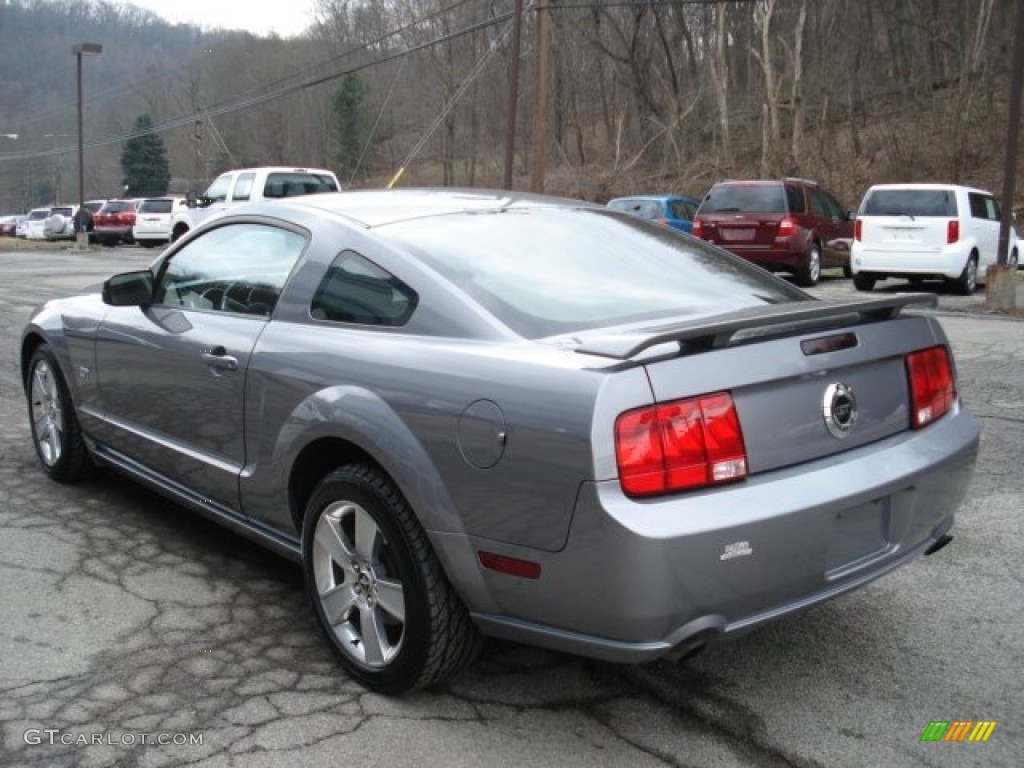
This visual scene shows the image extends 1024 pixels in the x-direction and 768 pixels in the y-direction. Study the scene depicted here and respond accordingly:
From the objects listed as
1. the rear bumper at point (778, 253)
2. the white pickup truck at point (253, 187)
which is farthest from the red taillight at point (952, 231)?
the white pickup truck at point (253, 187)

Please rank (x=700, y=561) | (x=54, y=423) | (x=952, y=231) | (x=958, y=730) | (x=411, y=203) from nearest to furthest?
(x=700, y=561) → (x=958, y=730) → (x=411, y=203) → (x=54, y=423) → (x=952, y=231)

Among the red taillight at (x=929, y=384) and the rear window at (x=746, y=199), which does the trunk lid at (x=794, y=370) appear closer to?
the red taillight at (x=929, y=384)

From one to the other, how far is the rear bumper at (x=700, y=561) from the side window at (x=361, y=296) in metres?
0.85

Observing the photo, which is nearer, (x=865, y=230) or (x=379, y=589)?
(x=379, y=589)

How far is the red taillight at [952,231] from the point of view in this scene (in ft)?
47.6

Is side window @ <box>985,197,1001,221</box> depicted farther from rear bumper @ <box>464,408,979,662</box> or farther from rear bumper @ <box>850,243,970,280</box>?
rear bumper @ <box>464,408,979,662</box>

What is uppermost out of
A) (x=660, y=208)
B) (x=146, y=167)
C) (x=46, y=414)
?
(x=146, y=167)

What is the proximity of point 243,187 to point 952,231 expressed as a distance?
1274 centimetres

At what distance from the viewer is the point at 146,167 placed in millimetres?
87438

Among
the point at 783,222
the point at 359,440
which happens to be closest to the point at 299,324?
the point at 359,440

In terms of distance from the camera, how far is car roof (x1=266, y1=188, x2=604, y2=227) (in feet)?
11.8

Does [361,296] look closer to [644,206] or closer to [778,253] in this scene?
[778,253]

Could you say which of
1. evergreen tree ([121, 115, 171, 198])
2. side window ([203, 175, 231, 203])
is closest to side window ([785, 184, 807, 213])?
side window ([203, 175, 231, 203])

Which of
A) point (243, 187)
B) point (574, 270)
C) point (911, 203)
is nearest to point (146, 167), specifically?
point (243, 187)
